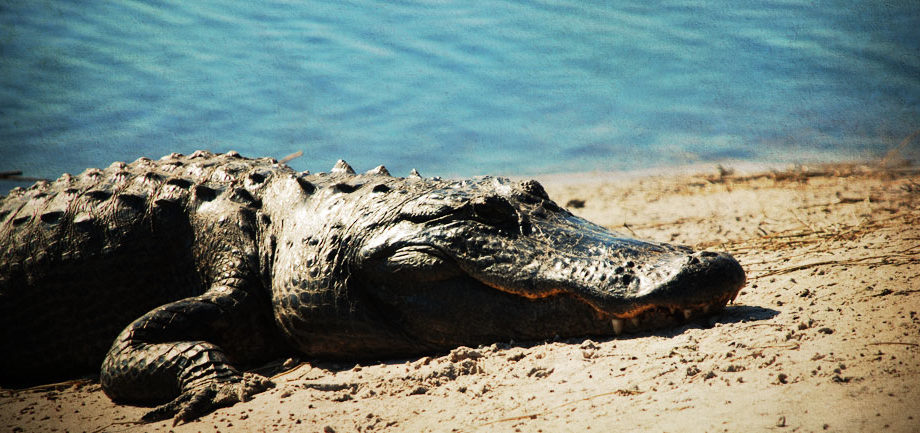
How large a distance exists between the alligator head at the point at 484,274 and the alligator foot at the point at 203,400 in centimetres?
61

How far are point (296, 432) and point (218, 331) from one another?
1.30m

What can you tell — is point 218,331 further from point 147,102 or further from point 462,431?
point 147,102

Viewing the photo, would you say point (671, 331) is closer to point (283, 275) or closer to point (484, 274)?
point (484, 274)

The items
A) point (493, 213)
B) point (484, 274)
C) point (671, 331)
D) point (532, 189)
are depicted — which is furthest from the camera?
point (532, 189)

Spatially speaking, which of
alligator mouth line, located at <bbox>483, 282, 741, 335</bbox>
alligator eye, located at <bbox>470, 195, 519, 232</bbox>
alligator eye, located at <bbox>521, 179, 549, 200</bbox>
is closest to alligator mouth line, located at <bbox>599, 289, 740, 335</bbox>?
alligator mouth line, located at <bbox>483, 282, 741, 335</bbox>

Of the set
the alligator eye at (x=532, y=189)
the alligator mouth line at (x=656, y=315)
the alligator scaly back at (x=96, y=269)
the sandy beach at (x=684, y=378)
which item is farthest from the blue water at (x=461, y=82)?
the alligator mouth line at (x=656, y=315)

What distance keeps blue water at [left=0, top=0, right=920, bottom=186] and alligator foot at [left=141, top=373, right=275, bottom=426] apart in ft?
23.5

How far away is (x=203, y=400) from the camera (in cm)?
339

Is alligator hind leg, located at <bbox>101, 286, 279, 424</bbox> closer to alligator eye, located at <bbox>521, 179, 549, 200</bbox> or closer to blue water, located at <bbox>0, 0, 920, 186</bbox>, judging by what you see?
alligator eye, located at <bbox>521, 179, 549, 200</bbox>

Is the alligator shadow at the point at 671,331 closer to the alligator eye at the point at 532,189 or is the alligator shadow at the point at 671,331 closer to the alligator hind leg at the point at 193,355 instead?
the alligator hind leg at the point at 193,355

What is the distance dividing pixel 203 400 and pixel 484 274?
1.47 m

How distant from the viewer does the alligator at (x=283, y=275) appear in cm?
342

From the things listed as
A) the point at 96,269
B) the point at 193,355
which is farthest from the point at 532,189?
the point at 96,269

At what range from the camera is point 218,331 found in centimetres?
405
